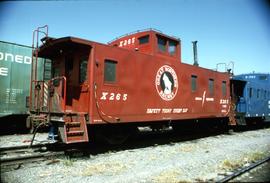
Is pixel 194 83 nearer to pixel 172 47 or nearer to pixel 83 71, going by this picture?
pixel 172 47

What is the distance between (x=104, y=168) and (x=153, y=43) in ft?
18.8

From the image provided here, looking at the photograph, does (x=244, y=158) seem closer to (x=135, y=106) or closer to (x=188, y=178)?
(x=188, y=178)

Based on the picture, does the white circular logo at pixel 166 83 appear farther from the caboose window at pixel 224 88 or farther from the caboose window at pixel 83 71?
the caboose window at pixel 224 88

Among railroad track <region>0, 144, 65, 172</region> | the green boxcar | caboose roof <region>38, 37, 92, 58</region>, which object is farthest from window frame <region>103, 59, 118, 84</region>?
the green boxcar

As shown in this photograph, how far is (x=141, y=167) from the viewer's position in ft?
23.6

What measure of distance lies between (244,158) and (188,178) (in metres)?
3.01

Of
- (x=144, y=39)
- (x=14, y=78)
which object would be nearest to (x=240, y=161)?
(x=144, y=39)

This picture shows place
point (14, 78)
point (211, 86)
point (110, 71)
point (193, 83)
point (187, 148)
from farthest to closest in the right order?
point (211, 86)
point (14, 78)
point (193, 83)
point (187, 148)
point (110, 71)

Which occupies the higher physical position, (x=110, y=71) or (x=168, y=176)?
(x=110, y=71)

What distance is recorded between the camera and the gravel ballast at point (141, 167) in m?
6.16

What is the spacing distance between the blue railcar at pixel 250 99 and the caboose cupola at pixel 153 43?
21.7ft

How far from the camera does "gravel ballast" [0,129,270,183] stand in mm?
6160

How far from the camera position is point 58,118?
842 cm

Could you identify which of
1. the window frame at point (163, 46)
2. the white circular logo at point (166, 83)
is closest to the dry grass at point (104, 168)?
the white circular logo at point (166, 83)
